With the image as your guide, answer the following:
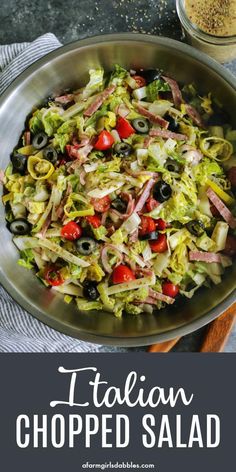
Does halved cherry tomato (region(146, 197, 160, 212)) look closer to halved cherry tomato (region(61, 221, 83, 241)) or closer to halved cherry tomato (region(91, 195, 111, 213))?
halved cherry tomato (region(91, 195, 111, 213))

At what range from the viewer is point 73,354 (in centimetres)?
369

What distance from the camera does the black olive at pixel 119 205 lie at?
3174 millimetres

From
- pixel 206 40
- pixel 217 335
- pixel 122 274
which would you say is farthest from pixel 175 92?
pixel 217 335

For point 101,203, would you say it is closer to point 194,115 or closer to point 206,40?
point 194,115

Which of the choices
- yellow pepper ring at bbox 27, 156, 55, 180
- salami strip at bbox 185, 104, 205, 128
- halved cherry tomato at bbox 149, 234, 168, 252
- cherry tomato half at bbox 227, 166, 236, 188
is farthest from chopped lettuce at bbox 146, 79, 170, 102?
halved cherry tomato at bbox 149, 234, 168, 252

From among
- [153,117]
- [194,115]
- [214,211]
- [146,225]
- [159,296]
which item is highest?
[153,117]

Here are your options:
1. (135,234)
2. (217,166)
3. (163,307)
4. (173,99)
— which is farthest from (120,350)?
(173,99)

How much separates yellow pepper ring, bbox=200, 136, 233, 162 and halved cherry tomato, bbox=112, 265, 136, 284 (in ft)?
2.53

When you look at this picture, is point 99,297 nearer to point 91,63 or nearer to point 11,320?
point 11,320

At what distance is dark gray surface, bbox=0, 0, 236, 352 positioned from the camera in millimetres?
3812

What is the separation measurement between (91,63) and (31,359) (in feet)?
5.86

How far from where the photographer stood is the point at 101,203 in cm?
319

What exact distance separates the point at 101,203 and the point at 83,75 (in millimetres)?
818

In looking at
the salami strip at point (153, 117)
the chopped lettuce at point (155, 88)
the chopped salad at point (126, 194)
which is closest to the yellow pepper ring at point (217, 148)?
the chopped salad at point (126, 194)
